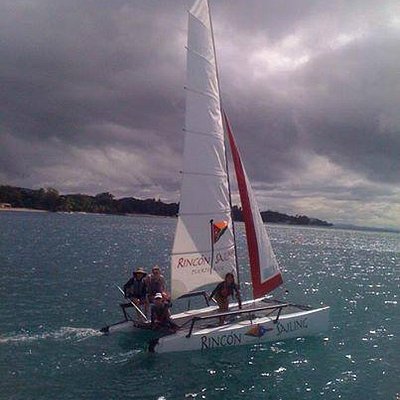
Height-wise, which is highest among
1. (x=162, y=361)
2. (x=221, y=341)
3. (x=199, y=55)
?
(x=199, y=55)

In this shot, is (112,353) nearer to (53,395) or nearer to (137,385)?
(137,385)

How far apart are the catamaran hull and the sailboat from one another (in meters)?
0.03

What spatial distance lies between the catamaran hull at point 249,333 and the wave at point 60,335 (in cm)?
299

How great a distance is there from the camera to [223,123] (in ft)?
55.9

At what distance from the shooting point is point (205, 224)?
16.0 m

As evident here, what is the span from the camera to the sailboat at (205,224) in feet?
50.4

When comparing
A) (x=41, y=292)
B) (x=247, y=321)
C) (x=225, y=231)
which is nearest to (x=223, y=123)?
(x=225, y=231)

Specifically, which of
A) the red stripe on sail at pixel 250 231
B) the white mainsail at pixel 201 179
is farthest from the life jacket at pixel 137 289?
the red stripe on sail at pixel 250 231

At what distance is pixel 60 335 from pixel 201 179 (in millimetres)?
6661

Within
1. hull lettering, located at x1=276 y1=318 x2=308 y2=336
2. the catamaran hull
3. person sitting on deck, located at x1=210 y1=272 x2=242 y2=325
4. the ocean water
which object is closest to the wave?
the ocean water

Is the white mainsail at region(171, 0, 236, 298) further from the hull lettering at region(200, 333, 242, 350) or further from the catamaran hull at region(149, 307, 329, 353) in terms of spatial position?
the hull lettering at region(200, 333, 242, 350)

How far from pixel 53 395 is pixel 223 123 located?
9.95 metres

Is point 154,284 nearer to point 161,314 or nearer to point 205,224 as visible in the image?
point 161,314

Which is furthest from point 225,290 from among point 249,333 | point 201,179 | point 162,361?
point 201,179
